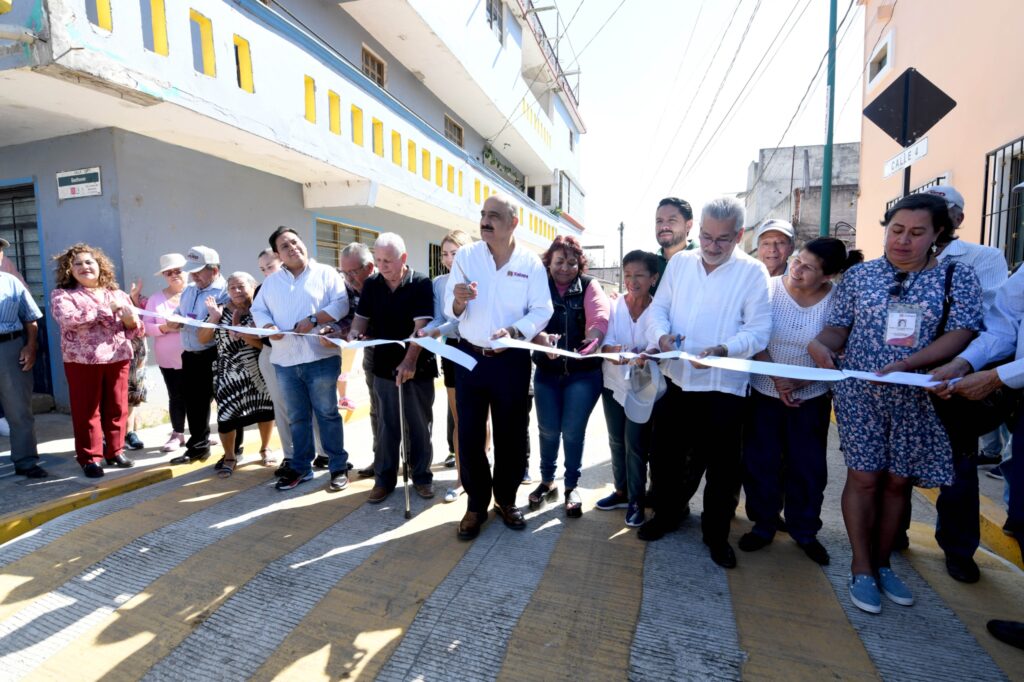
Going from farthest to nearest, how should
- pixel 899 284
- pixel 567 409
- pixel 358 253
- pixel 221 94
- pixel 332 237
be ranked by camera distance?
pixel 332 237 < pixel 221 94 < pixel 358 253 < pixel 567 409 < pixel 899 284

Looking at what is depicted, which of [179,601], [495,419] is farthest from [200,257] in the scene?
[495,419]

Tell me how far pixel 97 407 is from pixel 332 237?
5.71 meters

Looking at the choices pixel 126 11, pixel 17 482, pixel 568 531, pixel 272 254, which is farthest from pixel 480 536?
pixel 126 11

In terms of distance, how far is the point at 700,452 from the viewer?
2.88 metres

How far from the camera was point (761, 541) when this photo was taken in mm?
2945

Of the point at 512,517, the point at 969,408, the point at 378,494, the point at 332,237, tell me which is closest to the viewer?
the point at 969,408

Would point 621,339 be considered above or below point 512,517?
above

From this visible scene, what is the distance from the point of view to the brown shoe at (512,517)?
10.7 ft

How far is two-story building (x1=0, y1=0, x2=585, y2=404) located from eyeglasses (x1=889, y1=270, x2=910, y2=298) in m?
4.99

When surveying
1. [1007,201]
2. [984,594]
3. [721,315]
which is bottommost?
[984,594]

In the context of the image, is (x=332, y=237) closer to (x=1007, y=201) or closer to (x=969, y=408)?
(x=969, y=408)

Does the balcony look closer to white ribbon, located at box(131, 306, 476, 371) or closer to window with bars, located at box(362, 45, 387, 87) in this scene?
white ribbon, located at box(131, 306, 476, 371)

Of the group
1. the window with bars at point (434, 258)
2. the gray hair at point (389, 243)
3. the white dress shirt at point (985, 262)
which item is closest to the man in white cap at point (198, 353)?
the gray hair at point (389, 243)

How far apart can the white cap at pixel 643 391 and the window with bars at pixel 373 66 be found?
32.9 feet
